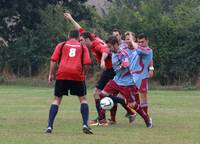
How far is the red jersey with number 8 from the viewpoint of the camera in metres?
13.4

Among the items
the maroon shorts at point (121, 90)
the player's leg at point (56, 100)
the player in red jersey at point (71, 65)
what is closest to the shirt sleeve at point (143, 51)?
the maroon shorts at point (121, 90)

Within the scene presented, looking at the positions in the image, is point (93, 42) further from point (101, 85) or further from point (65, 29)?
point (65, 29)

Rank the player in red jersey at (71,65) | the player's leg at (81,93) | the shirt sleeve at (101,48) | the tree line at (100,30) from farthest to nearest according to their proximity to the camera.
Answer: the tree line at (100,30)
the shirt sleeve at (101,48)
the player's leg at (81,93)
the player in red jersey at (71,65)

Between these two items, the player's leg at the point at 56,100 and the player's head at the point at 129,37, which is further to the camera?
the player's head at the point at 129,37

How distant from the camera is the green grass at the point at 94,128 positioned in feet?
40.5

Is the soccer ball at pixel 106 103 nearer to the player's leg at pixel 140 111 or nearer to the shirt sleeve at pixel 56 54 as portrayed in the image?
→ the player's leg at pixel 140 111

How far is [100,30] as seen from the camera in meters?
37.4

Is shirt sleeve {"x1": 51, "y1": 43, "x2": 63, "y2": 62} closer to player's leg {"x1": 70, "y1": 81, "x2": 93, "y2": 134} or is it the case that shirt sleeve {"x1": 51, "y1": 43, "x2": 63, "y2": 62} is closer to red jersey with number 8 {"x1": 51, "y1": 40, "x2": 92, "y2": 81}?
red jersey with number 8 {"x1": 51, "y1": 40, "x2": 92, "y2": 81}

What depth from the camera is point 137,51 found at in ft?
50.1

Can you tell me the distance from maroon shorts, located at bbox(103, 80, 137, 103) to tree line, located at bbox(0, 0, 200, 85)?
2013 centimetres

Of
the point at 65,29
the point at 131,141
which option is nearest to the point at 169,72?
the point at 65,29

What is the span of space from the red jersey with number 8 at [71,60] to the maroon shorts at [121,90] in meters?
1.96

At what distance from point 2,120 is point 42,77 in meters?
21.4

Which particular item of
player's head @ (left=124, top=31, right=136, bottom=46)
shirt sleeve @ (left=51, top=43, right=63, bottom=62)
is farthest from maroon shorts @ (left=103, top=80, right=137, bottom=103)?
shirt sleeve @ (left=51, top=43, right=63, bottom=62)
